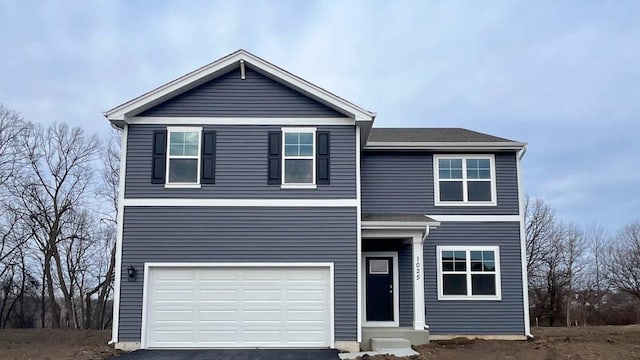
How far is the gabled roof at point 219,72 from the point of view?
44.0 ft

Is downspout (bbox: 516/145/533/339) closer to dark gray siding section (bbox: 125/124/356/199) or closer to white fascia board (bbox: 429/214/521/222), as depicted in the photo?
white fascia board (bbox: 429/214/521/222)

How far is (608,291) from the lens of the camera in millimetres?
31797

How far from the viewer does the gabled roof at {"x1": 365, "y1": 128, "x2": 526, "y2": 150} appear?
15250mm

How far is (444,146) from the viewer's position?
605 inches

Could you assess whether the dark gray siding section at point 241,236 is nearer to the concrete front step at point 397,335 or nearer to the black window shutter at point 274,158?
the black window shutter at point 274,158

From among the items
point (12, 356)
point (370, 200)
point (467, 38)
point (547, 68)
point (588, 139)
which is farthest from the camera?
point (588, 139)

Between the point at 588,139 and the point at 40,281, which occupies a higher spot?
the point at 588,139

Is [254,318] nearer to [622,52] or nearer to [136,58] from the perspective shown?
[136,58]

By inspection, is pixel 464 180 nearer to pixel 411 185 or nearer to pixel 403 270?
pixel 411 185

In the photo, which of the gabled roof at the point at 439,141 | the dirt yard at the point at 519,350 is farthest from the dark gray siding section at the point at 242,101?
the dirt yard at the point at 519,350

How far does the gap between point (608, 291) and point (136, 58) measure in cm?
2680

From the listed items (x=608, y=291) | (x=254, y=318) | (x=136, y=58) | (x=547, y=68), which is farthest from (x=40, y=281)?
(x=608, y=291)

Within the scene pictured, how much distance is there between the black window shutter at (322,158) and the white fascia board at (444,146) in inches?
81.4

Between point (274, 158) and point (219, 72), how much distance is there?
242 cm
